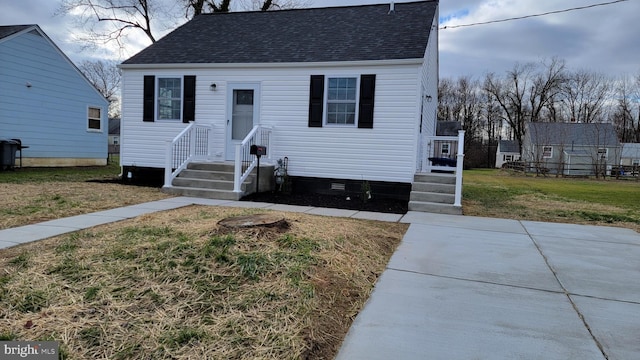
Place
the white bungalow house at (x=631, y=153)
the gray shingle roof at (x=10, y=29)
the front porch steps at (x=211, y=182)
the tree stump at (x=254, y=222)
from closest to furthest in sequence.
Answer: the tree stump at (x=254, y=222) < the front porch steps at (x=211, y=182) < the gray shingle roof at (x=10, y=29) < the white bungalow house at (x=631, y=153)

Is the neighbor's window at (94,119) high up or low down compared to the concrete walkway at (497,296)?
up

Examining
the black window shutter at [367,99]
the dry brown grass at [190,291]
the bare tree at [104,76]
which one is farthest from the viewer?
the bare tree at [104,76]

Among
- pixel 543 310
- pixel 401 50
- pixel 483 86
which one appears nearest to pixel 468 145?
pixel 483 86

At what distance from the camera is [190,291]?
297 centimetres

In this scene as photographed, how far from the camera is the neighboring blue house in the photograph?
45.7 feet

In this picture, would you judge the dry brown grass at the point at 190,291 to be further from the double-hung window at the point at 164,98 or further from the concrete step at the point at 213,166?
the double-hung window at the point at 164,98

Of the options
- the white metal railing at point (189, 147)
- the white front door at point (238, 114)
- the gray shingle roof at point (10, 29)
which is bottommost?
the white metal railing at point (189, 147)

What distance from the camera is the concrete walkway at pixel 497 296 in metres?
2.46

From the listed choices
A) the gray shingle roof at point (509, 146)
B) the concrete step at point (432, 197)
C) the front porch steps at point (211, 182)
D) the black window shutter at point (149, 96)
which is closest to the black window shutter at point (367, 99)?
the concrete step at point (432, 197)

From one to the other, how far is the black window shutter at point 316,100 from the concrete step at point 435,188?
2758mm

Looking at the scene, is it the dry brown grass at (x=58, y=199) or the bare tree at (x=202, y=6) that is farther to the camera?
the bare tree at (x=202, y=6)

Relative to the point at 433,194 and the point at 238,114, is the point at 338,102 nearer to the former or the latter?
the point at 238,114

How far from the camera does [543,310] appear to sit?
308cm

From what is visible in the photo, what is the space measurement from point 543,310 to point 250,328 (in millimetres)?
2259
